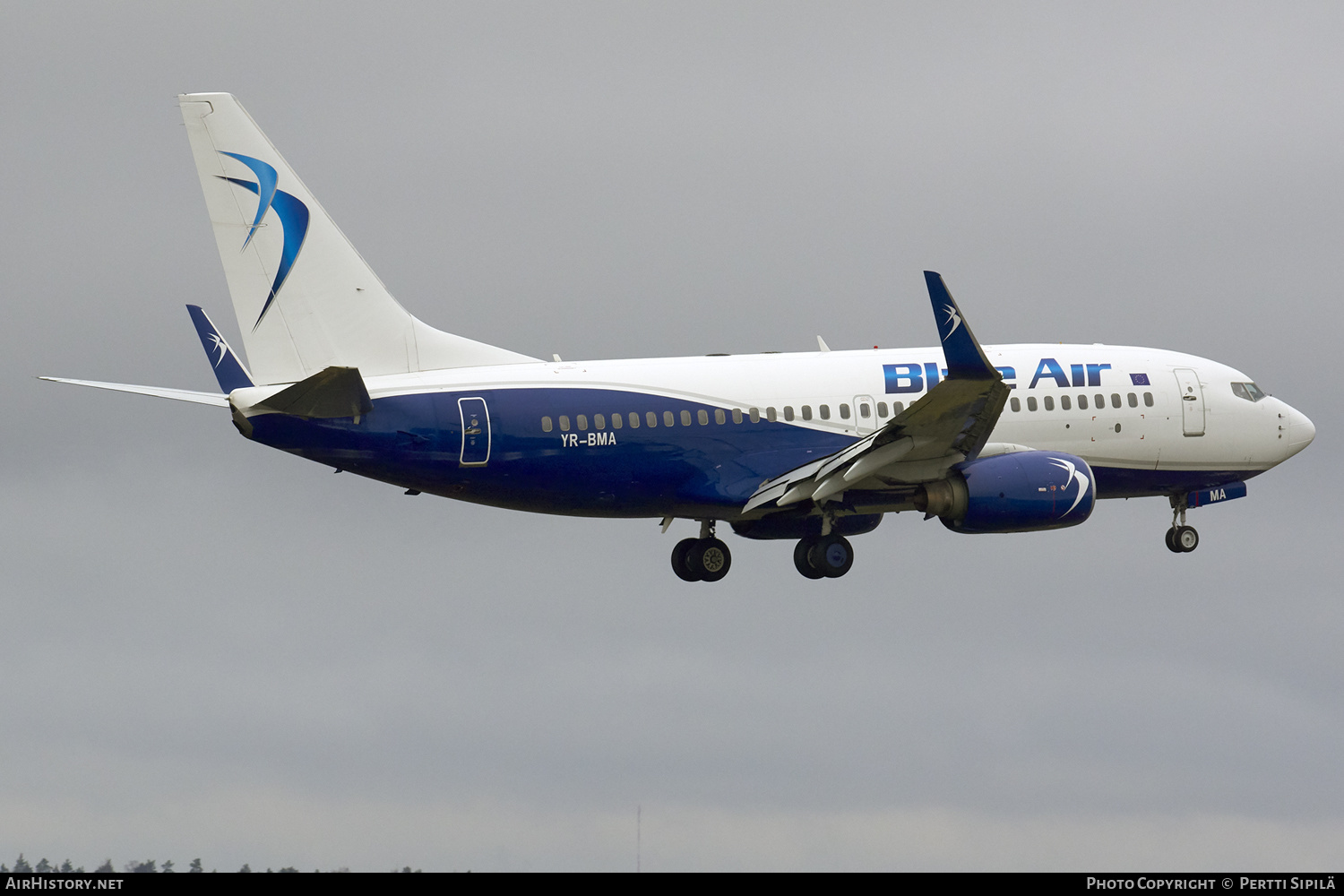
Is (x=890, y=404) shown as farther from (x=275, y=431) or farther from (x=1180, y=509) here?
(x=275, y=431)

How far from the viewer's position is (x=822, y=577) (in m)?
52.5

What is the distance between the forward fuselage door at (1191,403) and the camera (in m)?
54.9

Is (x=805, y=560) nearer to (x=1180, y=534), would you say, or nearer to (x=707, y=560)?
(x=707, y=560)

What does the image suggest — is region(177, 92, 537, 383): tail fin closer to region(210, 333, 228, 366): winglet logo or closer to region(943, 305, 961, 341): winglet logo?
region(210, 333, 228, 366): winglet logo

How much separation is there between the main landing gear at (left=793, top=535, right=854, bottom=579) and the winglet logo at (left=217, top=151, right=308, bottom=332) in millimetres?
16334

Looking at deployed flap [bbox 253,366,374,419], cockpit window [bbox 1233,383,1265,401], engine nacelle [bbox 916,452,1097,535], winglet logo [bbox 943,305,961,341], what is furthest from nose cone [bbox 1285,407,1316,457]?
deployed flap [bbox 253,366,374,419]

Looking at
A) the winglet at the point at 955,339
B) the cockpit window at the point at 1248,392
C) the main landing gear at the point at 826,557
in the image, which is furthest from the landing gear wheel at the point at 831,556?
the cockpit window at the point at 1248,392

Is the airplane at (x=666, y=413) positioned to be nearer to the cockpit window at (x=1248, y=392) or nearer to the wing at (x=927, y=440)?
the wing at (x=927, y=440)

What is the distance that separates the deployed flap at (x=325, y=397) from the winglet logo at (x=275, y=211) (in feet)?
10.1
